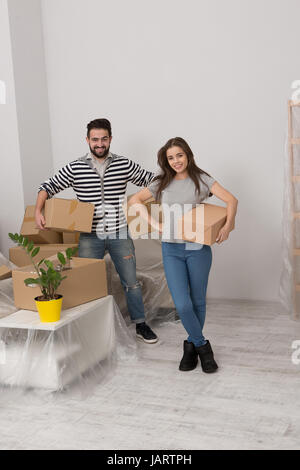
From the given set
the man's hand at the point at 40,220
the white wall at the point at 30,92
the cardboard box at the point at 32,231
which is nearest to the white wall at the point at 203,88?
the white wall at the point at 30,92

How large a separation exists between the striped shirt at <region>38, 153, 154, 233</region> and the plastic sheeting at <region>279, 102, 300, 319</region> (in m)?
1.12

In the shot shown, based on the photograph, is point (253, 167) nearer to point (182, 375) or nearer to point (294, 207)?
point (294, 207)

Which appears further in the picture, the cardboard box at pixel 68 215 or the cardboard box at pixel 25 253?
the cardboard box at pixel 25 253

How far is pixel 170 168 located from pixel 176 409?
1.16 m

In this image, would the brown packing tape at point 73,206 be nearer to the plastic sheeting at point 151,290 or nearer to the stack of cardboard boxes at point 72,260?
the stack of cardboard boxes at point 72,260

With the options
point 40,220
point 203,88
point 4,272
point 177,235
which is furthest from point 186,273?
point 203,88

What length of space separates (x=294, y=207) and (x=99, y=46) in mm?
1998

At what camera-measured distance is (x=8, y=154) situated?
4113mm

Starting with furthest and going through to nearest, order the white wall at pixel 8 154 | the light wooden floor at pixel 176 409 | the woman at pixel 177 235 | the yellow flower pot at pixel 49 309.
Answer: the white wall at pixel 8 154, the woman at pixel 177 235, the yellow flower pot at pixel 49 309, the light wooden floor at pixel 176 409

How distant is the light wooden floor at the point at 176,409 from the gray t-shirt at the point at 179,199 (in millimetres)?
715

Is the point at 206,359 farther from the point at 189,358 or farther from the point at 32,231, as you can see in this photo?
the point at 32,231

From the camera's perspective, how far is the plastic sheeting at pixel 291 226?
11.7 ft

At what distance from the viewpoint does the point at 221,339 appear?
3.29m

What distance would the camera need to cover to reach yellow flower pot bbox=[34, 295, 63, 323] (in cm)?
244
